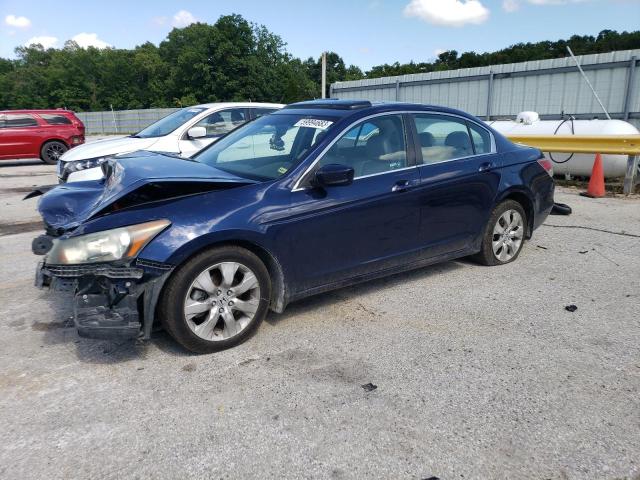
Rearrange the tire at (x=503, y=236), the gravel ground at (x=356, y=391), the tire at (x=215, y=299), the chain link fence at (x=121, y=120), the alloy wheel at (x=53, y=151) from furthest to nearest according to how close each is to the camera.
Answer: the chain link fence at (x=121, y=120) → the alloy wheel at (x=53, y=151) → the tire at (x=503, y=236) → the tire at (x=215, y=299) → the gravel ground at (x=356, y=391)

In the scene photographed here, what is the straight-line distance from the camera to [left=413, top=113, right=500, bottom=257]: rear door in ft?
14.7

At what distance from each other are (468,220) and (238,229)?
2.43 meters

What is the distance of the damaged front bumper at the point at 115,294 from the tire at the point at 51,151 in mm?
15497

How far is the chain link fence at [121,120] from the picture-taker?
43.9m

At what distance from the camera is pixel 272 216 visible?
3.58 meters

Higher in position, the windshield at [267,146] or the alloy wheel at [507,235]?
the windshield at [267,146]

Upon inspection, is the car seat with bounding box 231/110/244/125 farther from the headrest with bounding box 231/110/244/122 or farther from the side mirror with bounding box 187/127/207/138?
the side mirror with bounding box 187/127/207/138

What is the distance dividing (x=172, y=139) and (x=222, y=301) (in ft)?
→ 17.3

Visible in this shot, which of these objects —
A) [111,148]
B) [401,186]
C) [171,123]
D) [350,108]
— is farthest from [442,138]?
[111,148]

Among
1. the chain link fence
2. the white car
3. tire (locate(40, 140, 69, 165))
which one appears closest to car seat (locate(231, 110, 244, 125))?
the white car

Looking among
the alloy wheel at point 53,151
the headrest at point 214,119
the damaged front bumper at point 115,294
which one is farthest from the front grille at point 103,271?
the alloy wheel at point 53,151

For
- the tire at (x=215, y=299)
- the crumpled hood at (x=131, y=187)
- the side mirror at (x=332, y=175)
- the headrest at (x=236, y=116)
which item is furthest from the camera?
the headrest at (x=236, y=116)

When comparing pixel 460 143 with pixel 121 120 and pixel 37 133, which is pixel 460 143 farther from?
pixel 121 120

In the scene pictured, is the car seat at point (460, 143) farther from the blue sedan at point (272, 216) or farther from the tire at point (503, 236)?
the tire at point (503, 236)
